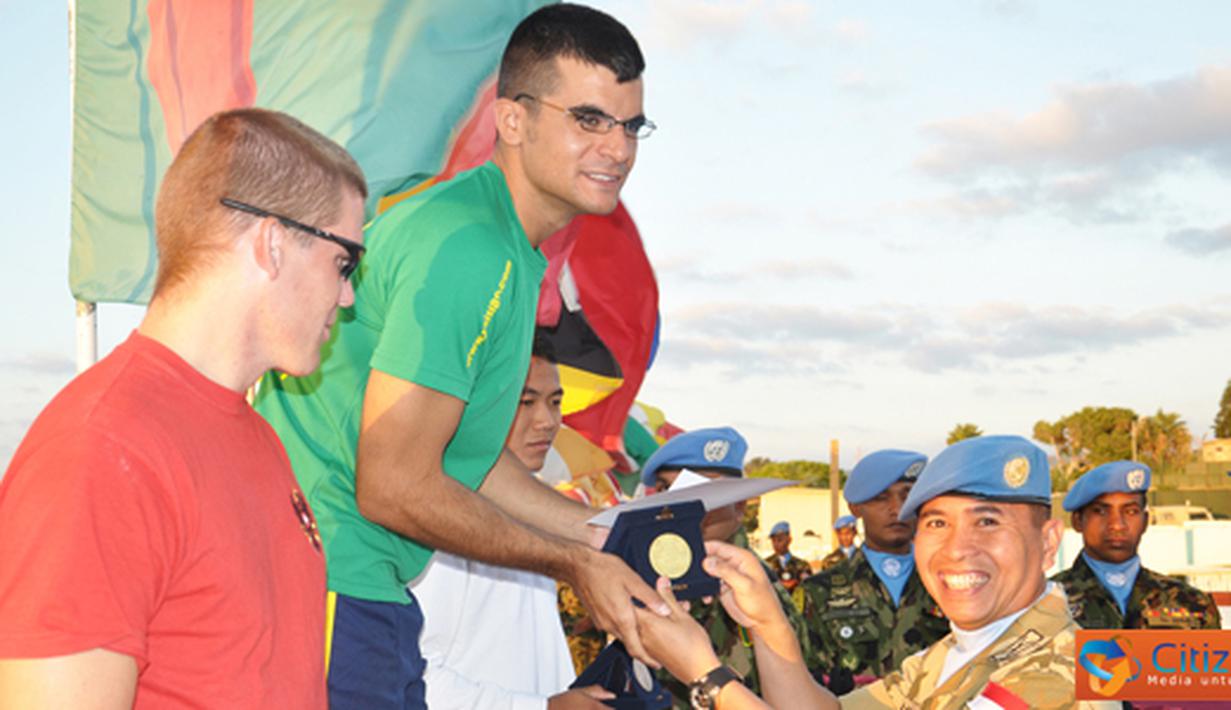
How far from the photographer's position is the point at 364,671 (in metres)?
3.20

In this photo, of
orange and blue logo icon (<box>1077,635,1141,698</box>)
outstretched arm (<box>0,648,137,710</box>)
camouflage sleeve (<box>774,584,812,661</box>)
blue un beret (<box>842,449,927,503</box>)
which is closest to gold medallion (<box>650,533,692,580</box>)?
orange and blue logo icon (<box>1077,635,1141,698</box>)

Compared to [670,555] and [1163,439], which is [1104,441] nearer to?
[1163,439]

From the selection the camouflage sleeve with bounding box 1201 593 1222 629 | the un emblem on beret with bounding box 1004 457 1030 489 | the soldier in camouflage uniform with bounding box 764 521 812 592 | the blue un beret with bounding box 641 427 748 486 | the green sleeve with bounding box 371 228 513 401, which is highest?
the green sleeve with bounding box 371 228 513 401

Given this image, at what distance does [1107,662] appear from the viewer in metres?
3.94

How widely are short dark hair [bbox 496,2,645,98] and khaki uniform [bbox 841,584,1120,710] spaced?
6.15ft

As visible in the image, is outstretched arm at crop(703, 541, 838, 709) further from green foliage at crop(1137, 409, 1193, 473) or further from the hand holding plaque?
green foliage at crop(1137, 409, 1193, 473)

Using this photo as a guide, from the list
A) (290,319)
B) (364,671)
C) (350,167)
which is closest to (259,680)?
(290,319)

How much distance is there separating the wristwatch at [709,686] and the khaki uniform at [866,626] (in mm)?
4440

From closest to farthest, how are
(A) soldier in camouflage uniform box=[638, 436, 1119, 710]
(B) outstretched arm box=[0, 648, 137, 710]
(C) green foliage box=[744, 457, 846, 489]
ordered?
(B) outstretched arm box=[0, 648, 137, 710], (A) soldier in camouflage uniform box=[638, 436, 1119, 710], (C) green foliage box=[744, 457, 846, 489]

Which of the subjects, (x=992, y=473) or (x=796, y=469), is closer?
(x=992, y=473)

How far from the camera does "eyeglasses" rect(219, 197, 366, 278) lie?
2.10 m

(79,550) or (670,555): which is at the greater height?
(79,550)

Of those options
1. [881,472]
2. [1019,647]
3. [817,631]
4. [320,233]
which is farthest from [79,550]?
[881,472]

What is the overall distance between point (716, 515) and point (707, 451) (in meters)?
1.33
